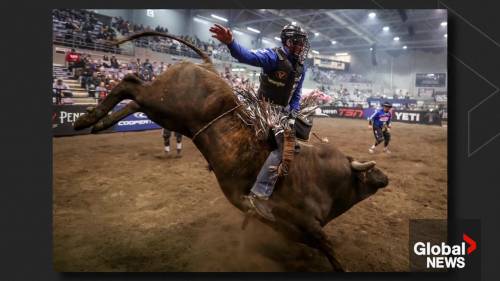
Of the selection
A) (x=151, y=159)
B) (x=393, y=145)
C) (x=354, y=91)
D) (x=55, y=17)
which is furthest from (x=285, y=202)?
(x=354, y=91)

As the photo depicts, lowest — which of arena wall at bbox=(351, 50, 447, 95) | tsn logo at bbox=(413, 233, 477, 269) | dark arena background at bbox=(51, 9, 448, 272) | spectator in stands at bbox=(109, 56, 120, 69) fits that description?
tsn logo at bbox=(413, 233, 477, 269)

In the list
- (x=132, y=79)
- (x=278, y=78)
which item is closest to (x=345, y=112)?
(x=278, y=78)

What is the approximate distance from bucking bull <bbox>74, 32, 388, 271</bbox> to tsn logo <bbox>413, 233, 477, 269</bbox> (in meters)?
1.31

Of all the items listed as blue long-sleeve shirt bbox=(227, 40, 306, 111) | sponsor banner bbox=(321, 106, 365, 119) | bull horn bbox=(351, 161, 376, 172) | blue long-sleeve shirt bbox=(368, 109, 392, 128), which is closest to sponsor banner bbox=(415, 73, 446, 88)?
blue long-sleeve shirt bbox=(368, 109, 392, 128)

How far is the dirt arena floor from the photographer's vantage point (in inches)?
114

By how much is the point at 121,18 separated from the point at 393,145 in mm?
7926

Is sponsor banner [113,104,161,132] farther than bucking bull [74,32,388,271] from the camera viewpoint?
Yes

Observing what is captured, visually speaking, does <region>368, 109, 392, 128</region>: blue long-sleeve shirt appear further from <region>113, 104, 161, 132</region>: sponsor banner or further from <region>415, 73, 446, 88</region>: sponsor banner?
<region>113, 104, 161, 132</region>: sponsor banner

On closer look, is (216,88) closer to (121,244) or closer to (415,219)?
(121,244)

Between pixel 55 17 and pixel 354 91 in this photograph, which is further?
pixel 354 91

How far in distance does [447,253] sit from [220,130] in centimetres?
273

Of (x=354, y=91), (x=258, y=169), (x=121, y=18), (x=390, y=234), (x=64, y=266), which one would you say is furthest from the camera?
(x=354, y=91)

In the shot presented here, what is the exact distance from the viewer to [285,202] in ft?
7.93

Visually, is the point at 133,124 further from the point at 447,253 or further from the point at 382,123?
the point at 447,253
